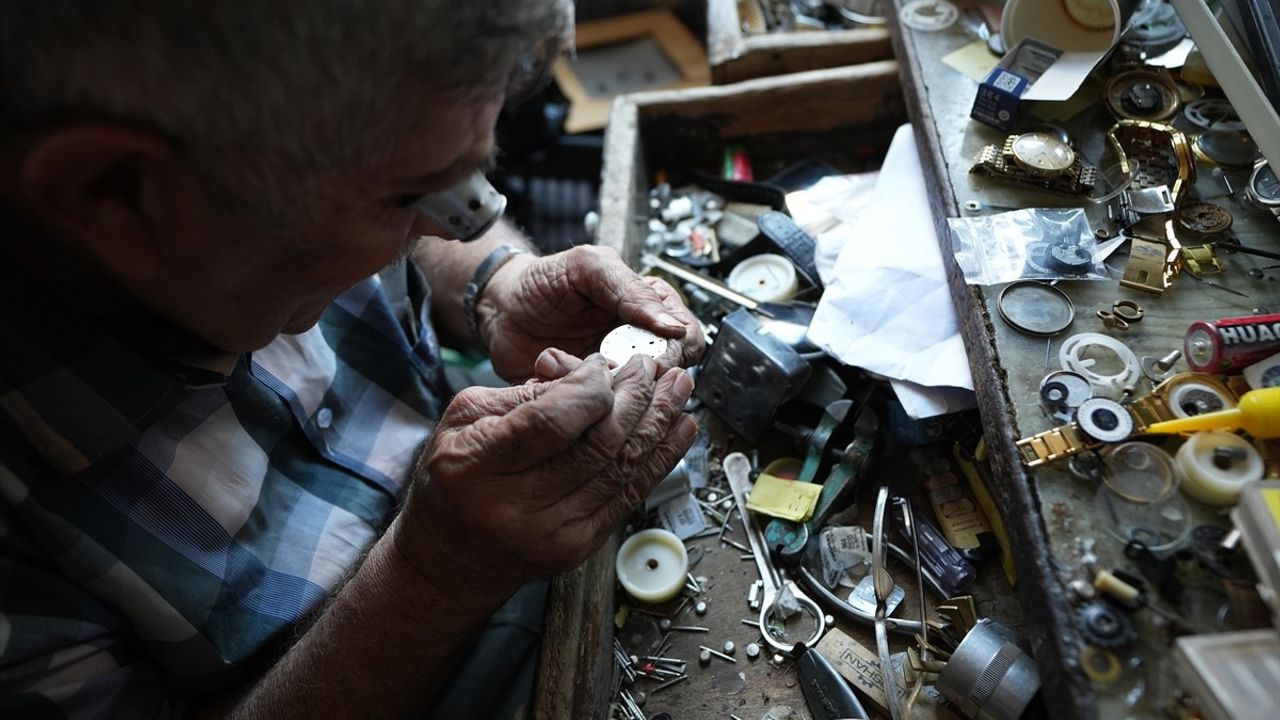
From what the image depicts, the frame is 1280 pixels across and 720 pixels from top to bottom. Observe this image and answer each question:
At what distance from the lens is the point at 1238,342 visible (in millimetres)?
975

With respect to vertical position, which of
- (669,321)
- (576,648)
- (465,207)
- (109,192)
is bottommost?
(576,648)

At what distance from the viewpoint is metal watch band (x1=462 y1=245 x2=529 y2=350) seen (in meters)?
1.50

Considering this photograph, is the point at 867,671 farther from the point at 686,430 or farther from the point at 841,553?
the point at 686,430

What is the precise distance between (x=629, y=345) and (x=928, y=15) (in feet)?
3.24

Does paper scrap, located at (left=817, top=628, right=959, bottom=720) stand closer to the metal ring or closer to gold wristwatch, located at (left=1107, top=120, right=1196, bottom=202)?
the metal ring

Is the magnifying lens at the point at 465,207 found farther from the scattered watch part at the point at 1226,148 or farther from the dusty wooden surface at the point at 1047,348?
the scattered watch part at the point at 1226,148

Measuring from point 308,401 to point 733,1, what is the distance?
4.28ft

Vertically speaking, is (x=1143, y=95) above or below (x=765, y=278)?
above

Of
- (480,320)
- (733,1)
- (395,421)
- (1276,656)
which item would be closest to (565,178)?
(733,1)

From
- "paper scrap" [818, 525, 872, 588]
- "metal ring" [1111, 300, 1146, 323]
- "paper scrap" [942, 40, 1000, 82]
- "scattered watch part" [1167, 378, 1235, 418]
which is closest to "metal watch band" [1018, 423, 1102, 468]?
"scattered watch part" [1167, 378, 1235, 418]

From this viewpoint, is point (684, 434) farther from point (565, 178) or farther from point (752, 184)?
point (565, 178)

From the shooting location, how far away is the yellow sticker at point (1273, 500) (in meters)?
0.81

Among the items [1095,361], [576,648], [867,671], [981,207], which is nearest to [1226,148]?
[981,207]

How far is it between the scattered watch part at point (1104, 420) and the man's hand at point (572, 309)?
0.51 meters
